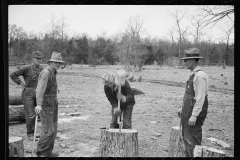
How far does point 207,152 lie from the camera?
3.46 m

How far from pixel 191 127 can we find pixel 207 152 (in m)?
0.55

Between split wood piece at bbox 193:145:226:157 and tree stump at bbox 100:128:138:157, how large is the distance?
0.91 meters

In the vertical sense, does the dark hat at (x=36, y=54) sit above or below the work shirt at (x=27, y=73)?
above

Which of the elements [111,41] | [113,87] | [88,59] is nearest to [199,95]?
[113,87]

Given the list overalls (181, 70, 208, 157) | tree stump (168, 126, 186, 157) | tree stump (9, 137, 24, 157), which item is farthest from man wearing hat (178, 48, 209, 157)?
tree stump (9, 137, 24, 157)

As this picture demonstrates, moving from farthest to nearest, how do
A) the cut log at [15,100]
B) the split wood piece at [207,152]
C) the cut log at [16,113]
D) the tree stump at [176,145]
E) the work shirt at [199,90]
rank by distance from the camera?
1. the cut log at [15,100]
2. the cut log at [16,113]
3. the tree stump at [176,145]
4. the work shirt at [199,90]
5. the split wood piece at [207,152]

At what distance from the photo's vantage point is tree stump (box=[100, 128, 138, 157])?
13.1 ft

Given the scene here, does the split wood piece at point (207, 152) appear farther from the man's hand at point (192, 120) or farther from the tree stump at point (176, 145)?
the tree stump at point (176, 145)

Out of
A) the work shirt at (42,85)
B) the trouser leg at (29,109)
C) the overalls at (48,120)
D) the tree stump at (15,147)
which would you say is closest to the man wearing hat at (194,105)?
the overalls at (48,120)

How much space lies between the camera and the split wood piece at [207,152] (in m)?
3.38

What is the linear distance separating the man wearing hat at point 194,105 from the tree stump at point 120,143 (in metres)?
0.79

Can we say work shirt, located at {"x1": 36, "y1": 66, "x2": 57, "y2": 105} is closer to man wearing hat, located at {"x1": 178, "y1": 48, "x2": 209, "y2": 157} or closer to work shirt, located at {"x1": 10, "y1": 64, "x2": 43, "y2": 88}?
work shirt, located at {"x1": 10, "y1": 64, "x2": 43, "y2": 88}

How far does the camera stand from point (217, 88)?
8.92 meters
